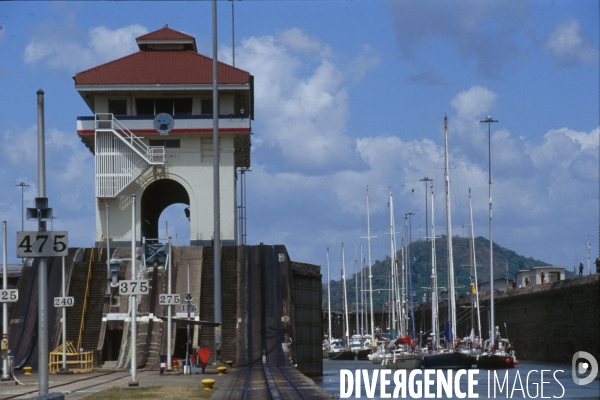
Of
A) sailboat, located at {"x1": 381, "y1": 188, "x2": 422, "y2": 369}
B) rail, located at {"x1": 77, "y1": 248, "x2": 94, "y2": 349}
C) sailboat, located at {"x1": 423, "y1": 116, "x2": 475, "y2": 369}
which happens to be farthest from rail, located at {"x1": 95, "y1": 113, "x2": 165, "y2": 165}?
sailboat, located at {"x1": 381, "y1": 188, "x2": 422, "y2": 369}

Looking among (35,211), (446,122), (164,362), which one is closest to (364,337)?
(446,122)

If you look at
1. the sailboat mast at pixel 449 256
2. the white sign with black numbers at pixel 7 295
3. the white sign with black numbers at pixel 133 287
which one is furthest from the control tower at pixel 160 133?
the white sign with black numbers at pixel 133 287

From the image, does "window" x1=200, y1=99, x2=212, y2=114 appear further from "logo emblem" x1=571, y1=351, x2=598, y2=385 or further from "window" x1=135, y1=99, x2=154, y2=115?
"logo emblem" x1=571, y1=351, x2=598, y2=385

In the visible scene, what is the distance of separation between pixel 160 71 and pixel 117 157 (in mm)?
5484

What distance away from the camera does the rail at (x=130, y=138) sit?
191 ft

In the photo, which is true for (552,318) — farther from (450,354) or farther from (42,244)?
(42,244)

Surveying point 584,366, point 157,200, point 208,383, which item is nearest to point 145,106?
point 157,200

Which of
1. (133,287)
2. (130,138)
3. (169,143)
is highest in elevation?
(130,138)

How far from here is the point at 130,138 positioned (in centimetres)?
5850

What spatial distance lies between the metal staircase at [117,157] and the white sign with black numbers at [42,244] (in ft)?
114

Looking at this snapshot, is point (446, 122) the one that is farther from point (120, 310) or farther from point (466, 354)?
point (120, 310)

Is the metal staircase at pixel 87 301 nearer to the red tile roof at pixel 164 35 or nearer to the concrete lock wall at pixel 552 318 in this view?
the red tile roof at pixel 164 35

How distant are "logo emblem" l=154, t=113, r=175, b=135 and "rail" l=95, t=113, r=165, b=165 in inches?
37.7

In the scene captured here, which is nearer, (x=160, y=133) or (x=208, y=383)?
(x=208, y=383)
